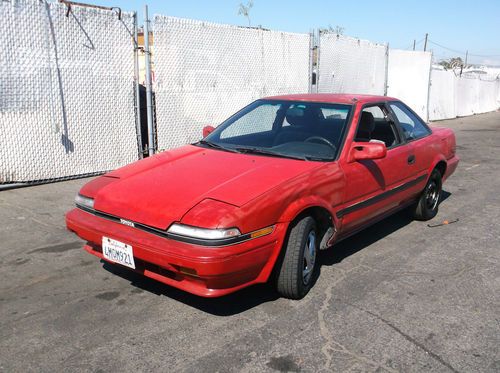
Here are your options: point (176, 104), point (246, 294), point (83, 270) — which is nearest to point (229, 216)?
point (246, 294)

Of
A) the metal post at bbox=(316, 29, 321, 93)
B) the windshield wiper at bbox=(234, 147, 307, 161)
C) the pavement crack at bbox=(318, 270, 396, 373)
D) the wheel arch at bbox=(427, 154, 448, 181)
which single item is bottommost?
the pavement crack at bbox=(318, 270, 396, 373)

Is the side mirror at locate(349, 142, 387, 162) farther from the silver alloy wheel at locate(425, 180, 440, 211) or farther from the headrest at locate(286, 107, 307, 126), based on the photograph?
the silver alloy wheel at locate(425, 180, 440, 211)

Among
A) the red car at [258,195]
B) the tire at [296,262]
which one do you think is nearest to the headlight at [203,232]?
the red car at [258,195]

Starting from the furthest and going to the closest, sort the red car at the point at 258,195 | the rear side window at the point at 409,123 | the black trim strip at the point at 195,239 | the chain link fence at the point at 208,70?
the chain link fence at the point at 208,70 → the rear side window at the point at 409,123 → the red car at the point at 258,195 → the black trim strip at the point at 195,239

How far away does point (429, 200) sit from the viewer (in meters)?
5.84

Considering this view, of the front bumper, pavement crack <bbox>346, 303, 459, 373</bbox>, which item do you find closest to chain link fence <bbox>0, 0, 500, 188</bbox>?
the front bumper

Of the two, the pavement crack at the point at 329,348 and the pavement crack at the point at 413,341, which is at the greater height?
the pavement crack at the point at 329,348

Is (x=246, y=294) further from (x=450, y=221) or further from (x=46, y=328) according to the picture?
(x=450, y=221)

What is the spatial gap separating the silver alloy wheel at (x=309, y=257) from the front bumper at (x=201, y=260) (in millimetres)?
411

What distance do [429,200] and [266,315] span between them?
3.22m

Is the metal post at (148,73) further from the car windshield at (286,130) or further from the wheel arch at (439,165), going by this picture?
the wheel arch at (439,165)

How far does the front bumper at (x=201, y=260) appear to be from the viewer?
305cm

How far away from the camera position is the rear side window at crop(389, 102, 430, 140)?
5.17 m

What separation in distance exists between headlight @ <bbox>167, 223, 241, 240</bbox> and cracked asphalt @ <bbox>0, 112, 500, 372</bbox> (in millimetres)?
651
